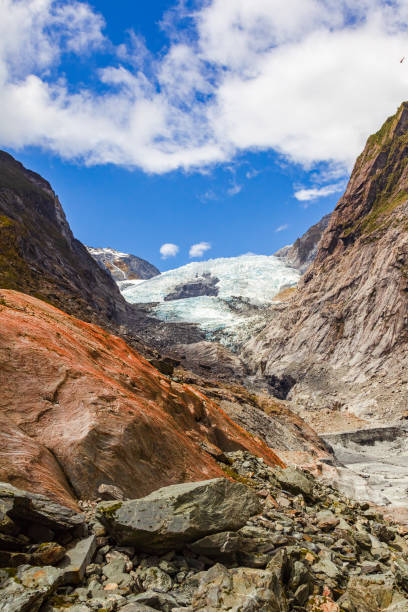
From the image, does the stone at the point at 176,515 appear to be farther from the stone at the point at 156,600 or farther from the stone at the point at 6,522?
the stone at the point at 6,522

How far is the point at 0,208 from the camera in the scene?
227ft

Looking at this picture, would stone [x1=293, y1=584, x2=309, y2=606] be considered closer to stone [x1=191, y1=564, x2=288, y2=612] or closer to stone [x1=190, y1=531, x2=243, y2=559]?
stone [x1=191, y1=564, x2=288, y2=612]

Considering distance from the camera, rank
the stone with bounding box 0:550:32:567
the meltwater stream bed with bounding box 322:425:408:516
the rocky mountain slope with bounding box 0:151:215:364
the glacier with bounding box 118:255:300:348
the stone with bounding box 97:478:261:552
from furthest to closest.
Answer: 1. the glacier with bounding box 118:255:300:348
2. the rocky mountain slope with bounding box 0:151:215:364
3. the meltwater stream bed with bounding box 322:425:408:516
4. the stone with bounding box 97:478:261:552
5. the stone with bounding box 0:550:32:567

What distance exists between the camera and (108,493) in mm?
7707

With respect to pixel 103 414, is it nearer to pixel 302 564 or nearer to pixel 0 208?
pixel 302 564

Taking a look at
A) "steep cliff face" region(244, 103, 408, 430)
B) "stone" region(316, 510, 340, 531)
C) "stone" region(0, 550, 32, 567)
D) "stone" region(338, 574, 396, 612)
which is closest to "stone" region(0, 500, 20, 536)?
"stone" region(0, 550, 32, 567)

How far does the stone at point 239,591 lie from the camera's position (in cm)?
508

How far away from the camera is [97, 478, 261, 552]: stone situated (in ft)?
19.9

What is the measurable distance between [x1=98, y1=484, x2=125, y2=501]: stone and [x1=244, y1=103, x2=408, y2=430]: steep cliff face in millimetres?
51626

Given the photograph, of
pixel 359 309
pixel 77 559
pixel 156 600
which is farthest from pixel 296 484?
pixel 359 309

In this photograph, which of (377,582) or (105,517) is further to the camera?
(377,582)

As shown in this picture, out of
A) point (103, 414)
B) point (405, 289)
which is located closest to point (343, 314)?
point (405, 289)

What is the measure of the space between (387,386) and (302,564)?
57234 mm

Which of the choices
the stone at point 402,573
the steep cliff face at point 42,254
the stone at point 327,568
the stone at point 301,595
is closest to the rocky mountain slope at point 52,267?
the steep cliff face at point 42,254
